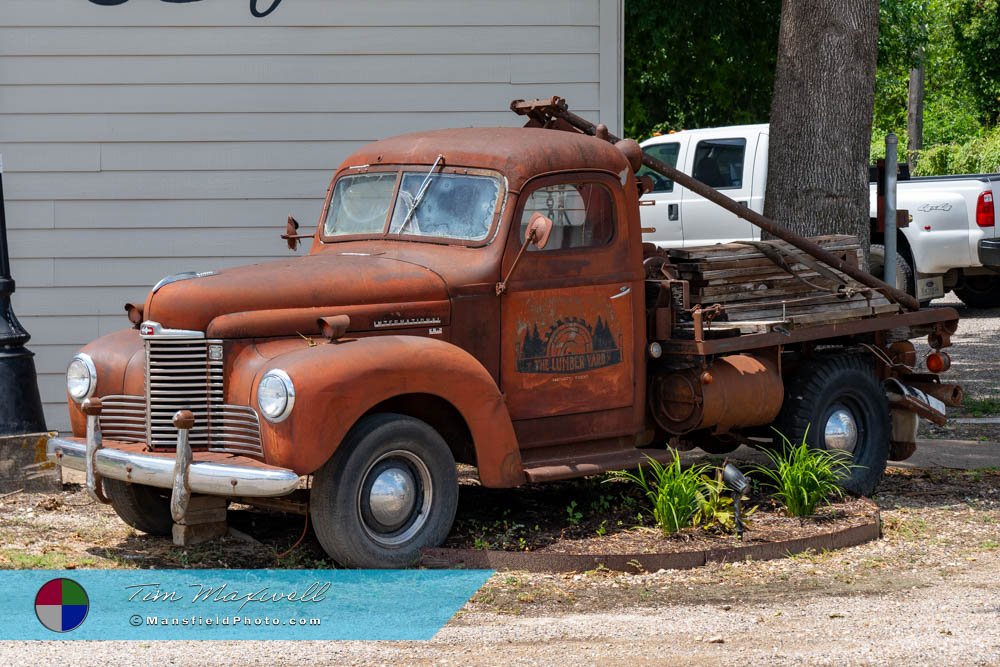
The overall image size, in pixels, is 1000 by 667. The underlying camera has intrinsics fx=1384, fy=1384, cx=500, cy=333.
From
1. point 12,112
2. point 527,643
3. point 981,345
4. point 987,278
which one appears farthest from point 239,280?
point 987,278

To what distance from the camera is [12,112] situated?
366 inches

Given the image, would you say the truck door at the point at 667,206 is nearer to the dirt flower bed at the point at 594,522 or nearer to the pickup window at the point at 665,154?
the pickup window at the point at 665,154

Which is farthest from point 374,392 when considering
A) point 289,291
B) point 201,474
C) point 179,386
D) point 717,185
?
point 717,185

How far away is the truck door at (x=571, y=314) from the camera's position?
268 inches

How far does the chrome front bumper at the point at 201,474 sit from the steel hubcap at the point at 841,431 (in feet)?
11.4

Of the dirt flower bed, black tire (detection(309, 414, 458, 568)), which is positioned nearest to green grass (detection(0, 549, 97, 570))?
black tire (detection(309, 414, 458, 568))

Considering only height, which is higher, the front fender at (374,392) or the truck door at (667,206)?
the truck door at (667,206)

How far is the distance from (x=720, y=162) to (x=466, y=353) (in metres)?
9.37

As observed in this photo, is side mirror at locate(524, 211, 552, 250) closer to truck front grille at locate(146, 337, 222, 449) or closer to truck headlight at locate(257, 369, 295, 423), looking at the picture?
truck headlight at locate(257, 369, 295, 423)

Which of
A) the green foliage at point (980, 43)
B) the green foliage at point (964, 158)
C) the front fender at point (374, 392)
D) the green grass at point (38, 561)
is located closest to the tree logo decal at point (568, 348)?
the front fender at point (374, 392)

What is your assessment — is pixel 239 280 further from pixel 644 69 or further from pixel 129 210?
pixel 644 69

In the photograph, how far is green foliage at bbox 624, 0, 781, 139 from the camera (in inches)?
602

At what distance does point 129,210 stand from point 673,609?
5233 millimetres

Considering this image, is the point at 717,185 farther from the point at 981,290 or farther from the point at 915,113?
the point at 915,113
